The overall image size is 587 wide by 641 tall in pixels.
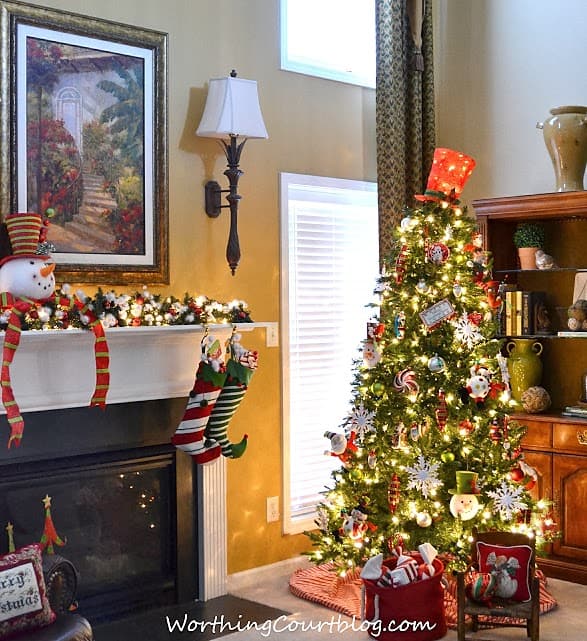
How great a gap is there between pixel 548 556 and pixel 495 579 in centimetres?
100

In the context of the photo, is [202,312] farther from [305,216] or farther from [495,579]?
[495,579]

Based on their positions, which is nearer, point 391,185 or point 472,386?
point 472,386

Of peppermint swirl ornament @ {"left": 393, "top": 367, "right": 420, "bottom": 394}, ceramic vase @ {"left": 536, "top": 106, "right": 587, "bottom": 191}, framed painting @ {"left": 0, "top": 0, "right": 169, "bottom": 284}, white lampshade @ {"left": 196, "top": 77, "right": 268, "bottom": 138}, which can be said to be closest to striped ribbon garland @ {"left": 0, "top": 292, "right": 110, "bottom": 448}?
framed painting @ {"left": 0, "top": 0, "right": 169, "bottom": 284}

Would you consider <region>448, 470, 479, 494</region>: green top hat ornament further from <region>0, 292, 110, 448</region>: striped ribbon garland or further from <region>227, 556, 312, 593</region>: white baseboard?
<region>0, 292, 110, 448</region>: striped ribbon garland

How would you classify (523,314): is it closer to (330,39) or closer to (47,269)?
(330,39)

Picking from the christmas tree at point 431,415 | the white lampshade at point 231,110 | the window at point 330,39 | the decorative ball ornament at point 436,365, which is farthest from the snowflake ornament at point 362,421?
the window at point 330,39

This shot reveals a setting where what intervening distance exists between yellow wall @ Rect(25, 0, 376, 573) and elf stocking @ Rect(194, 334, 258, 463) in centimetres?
37

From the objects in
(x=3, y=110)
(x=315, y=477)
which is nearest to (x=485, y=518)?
(x=315, y=477)

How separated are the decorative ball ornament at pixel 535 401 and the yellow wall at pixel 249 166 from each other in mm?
1244

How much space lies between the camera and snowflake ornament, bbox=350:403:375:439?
4.22 metres

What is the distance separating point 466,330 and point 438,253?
357 millimetres

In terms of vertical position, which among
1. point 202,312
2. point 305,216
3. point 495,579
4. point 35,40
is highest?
point 35,40

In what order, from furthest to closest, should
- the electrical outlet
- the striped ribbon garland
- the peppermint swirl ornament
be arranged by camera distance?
the electrical outlet, the peppermint swirl ornament, the striped ribbon garland

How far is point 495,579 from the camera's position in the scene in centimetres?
376
